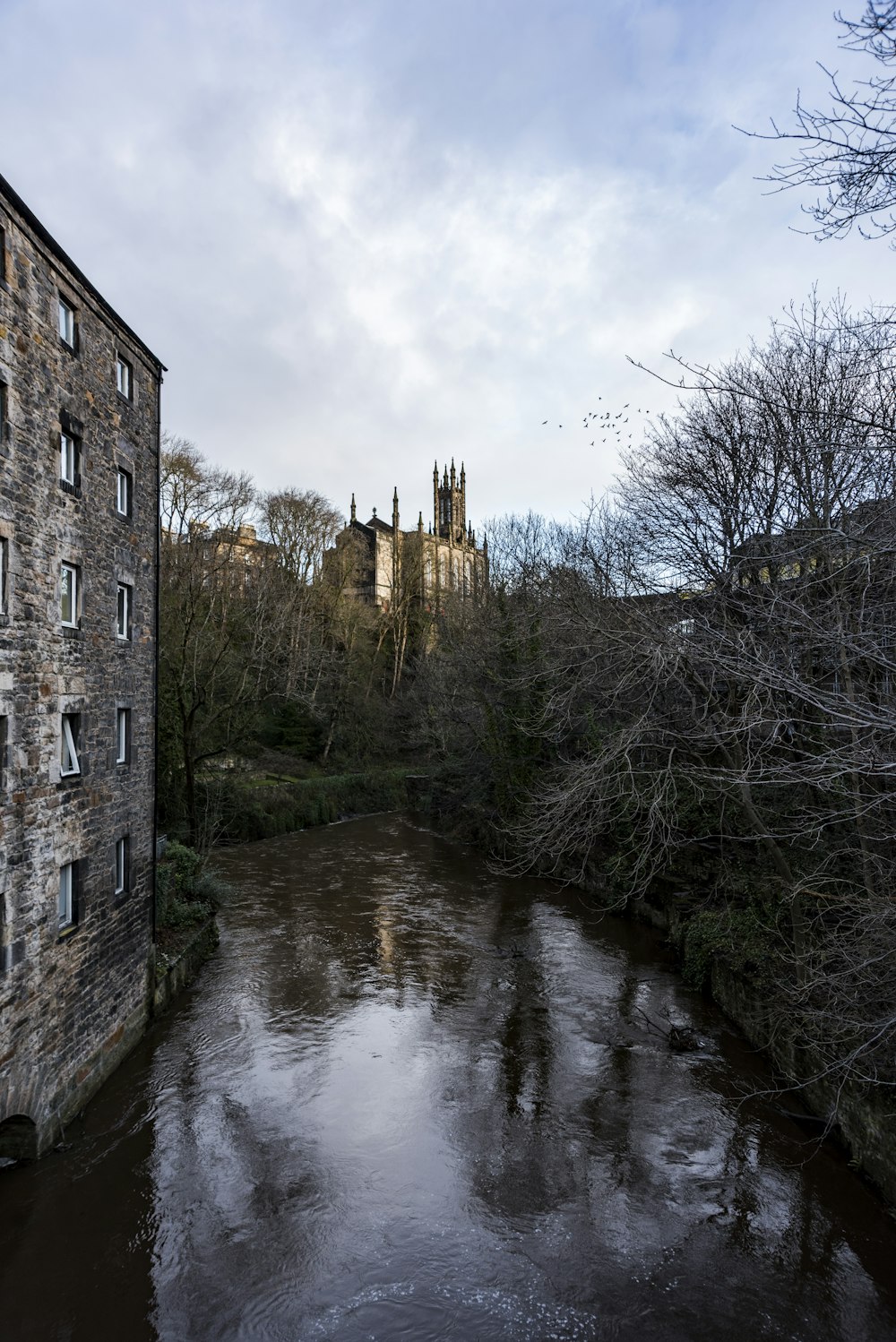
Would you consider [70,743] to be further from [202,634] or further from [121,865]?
[202,634]

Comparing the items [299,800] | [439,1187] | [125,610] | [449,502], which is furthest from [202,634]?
[449,502]

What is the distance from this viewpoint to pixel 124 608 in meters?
12.0

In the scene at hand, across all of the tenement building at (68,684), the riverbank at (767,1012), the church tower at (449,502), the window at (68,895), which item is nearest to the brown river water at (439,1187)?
the riverbank at (767,1012)

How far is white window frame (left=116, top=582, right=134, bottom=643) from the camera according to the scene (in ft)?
38.5

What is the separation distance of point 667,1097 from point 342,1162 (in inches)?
171

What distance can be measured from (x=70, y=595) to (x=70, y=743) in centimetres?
186

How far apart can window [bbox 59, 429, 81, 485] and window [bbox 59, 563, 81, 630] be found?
1.10 metres

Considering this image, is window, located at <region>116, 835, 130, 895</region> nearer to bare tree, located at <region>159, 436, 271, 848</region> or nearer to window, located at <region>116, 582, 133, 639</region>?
window, located at <region>116, 582, 133, 639</region>

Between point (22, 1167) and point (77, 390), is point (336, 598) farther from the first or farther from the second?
point (22, 1167)

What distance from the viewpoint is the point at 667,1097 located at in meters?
10.5

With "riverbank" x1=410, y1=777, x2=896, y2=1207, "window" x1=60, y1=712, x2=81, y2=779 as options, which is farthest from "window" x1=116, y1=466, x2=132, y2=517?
"riverbank" x1=410, y1=777, x2=896, y2=1207

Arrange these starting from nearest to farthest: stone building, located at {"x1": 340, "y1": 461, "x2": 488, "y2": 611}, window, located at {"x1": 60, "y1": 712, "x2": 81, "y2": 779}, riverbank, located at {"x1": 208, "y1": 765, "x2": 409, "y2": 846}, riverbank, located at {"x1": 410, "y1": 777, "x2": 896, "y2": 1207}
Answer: riverbank, located at {"x1": 410, "y1": 777, "x2": 896, "y2": 1207} → window, located at {"x1": 60, "y1": 712, "x2": 81, "y2": 779} → riverbank, located at {"x1": 208, "y1": 765, "x2": 409, "y2": 846} → stone building, located at {"x1": 340, "y1": 461, "x2": 488, "y2": 611}

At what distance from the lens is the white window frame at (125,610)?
1175 cm

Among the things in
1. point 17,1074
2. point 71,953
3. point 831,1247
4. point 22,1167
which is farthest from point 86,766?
point 831,1247
